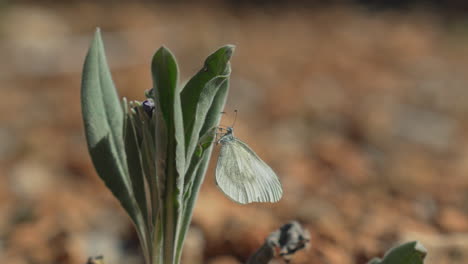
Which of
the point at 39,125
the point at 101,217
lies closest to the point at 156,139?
the point at 101,217

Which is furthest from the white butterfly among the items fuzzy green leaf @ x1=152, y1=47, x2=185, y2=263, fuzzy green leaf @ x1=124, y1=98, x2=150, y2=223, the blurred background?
the blurred background

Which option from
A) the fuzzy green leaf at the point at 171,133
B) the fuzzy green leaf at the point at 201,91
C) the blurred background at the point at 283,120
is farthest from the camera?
the blurred background at the point at 283,120

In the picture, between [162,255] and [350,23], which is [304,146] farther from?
[350,23]

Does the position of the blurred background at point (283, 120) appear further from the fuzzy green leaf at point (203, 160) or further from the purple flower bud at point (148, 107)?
the purple flower bud at point (148, 107)

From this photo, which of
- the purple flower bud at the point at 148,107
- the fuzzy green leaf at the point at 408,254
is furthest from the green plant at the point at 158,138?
the fuzzy green leaf at the point at 408,254

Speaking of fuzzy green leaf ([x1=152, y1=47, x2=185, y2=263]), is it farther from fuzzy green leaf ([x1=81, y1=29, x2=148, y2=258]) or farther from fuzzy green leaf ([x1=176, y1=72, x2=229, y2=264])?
fuzzy green leaf ([x1=81, y1=29, x2=148, y2=258])

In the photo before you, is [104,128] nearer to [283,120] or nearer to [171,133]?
[171,133]
